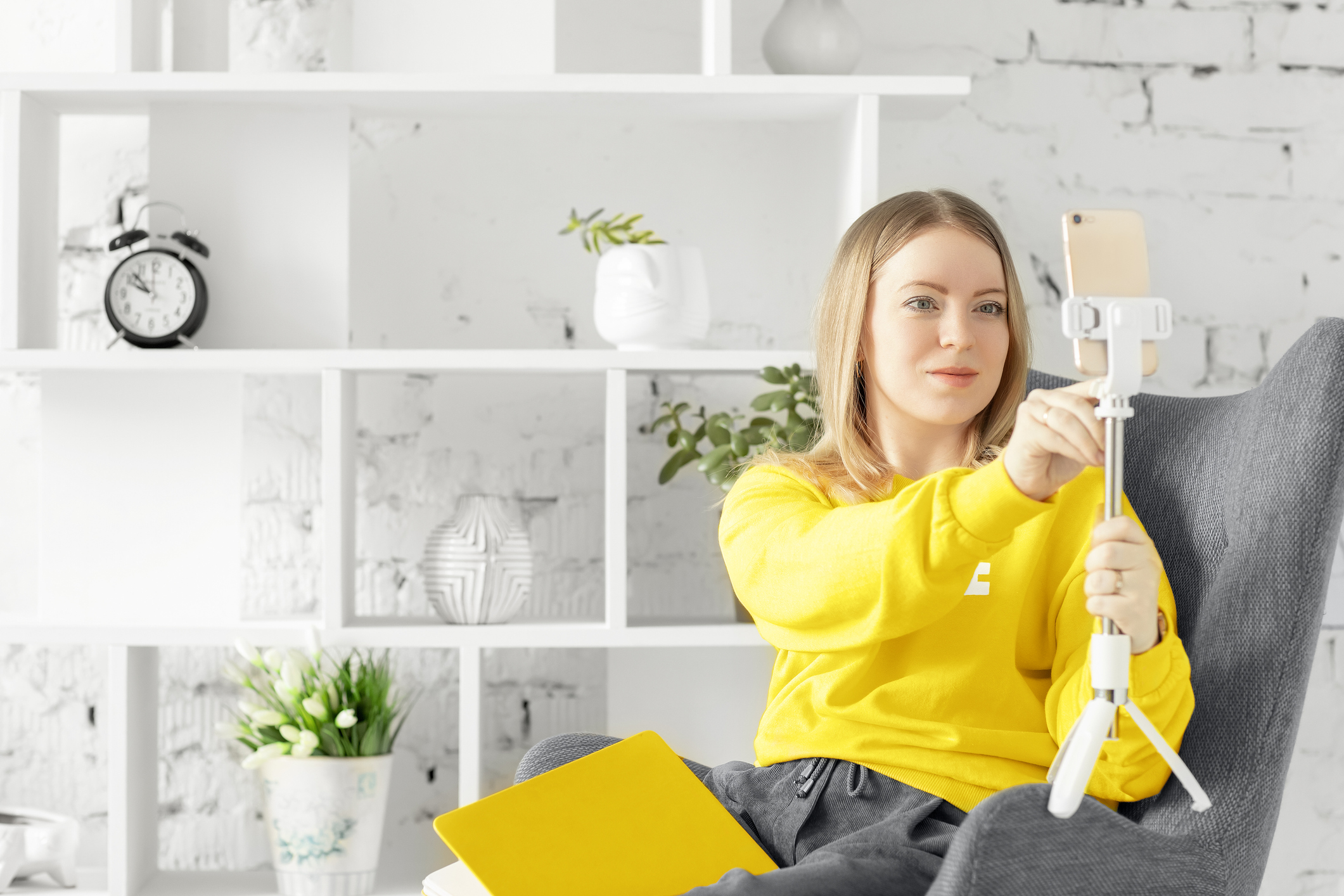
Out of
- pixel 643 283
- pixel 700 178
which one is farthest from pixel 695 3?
pixel 643 283

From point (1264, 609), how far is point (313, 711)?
1.06 m

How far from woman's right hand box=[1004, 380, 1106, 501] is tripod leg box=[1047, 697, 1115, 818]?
0.15 meters

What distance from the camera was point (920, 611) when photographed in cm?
89

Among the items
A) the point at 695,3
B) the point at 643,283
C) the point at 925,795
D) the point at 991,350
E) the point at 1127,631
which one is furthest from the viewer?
the point at 695,3

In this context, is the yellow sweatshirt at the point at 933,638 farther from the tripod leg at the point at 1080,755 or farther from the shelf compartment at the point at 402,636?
the shelf compartment at the point at 402,636

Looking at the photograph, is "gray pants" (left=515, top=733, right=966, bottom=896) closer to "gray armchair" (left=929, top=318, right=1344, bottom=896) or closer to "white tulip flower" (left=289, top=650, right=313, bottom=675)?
"gray armchair" (left=929, top=318, right=1344, bottom=896)

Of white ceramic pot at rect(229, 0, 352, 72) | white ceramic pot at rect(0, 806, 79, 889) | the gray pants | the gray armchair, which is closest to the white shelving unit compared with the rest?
white ceramic pot at rect(0, 806, 79, 889)

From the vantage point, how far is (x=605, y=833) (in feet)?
3.03

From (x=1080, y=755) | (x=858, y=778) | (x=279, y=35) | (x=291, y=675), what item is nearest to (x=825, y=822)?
(x=858, y=778)

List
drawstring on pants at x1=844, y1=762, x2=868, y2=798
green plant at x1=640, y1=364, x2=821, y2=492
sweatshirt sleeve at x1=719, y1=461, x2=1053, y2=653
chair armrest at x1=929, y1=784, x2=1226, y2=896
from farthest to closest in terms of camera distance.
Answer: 1. green plant at x1=640, y1=364, x2=821, y2=492
2. drawstring on pants at x1=844, y1=762, x2=868, y2=798
3. sweatshirt sleeve at x1=719, y1=461, x2=1053, y2=653
4. chair armrest at x1=929, y1=784, x2=1226, y2=896

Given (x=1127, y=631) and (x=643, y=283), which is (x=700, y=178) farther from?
(x=1127, y=631)

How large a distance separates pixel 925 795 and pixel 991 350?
0.41m

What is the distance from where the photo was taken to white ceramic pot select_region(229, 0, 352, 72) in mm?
1659

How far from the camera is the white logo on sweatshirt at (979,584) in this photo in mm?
1005
